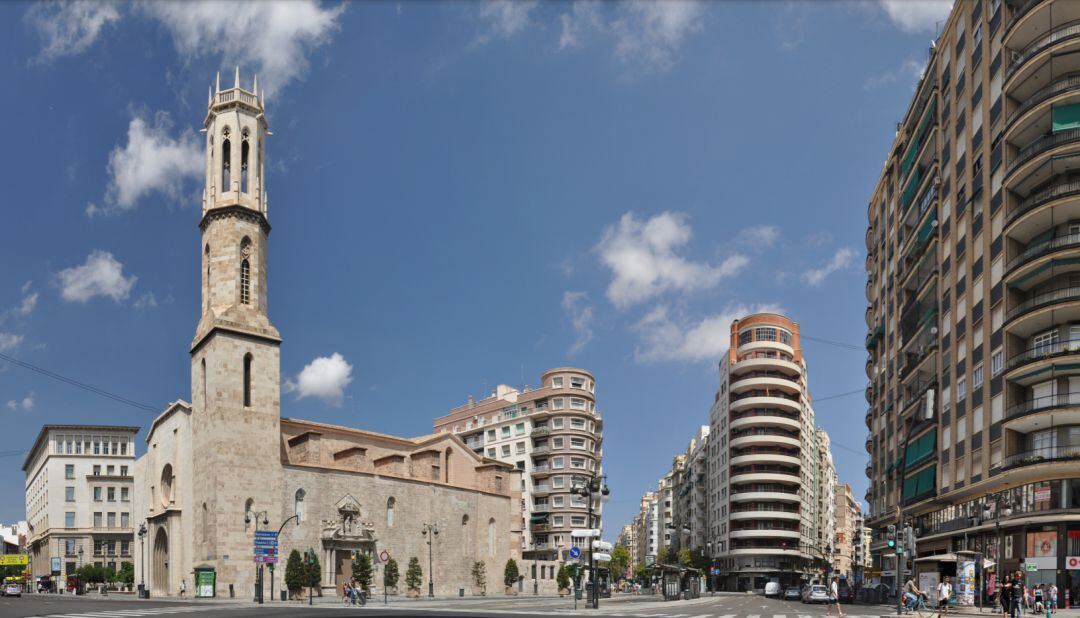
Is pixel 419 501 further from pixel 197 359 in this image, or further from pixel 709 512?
pixel 709 512

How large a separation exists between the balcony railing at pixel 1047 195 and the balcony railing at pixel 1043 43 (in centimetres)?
593

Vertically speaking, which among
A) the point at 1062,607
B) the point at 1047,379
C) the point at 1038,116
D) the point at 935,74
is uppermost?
the point at 935,74

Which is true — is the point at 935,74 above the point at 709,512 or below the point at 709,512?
above

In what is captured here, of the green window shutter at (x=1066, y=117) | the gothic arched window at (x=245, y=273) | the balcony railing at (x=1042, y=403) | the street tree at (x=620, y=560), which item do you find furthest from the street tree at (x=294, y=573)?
the street tree at (x=620, y=560)

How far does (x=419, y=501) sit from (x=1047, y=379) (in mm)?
46867

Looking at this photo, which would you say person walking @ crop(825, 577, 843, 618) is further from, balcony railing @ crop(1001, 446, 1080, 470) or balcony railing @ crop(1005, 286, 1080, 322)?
balcony railing @ crop(1005, 286, 1080, 322)

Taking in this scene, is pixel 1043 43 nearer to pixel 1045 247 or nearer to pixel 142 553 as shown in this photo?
pixel 1045 247

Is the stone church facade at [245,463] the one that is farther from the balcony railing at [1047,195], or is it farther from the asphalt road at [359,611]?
the balcony railing at [1047,195]

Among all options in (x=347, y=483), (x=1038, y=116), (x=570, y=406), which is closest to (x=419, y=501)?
(x=347, y=483)

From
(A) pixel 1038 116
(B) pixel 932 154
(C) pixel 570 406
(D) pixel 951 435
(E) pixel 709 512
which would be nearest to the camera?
(A) pixel 1038 116

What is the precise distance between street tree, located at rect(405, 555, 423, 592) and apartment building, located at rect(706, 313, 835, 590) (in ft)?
152

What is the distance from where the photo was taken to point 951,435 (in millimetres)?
51875

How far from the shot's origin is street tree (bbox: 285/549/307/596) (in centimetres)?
5734

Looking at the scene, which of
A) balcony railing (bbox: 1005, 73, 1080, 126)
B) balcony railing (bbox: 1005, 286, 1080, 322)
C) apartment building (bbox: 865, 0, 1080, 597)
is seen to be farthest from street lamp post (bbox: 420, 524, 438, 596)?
balcony railing (bbox: 1005, 73, 1080, 126)
